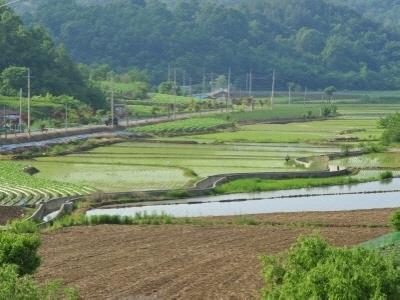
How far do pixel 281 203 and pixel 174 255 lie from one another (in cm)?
1308

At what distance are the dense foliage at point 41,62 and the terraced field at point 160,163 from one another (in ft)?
95.1

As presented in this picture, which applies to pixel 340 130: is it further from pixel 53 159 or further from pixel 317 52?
pixel 317 52

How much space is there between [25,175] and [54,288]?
2893cm

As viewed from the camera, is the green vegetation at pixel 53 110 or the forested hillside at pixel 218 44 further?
the forested hillside at pixel 218 44

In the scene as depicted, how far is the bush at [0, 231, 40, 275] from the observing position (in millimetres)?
16891

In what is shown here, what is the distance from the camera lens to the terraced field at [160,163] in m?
41.1

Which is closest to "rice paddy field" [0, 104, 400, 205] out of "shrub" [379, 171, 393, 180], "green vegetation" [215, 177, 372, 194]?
"shrub" [379, 171, 393, 180]

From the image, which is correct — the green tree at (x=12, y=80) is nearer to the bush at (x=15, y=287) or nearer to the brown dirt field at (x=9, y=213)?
the brown dirt field at (x=9, y=213)

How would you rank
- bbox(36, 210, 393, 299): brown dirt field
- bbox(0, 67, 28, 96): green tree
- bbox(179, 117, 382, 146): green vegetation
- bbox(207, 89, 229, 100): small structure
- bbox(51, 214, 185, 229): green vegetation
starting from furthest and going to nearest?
bbox(207, 89, 229, 100): small structure < bbox(0, 67, 28, 96): green tree < bbox(179, 117, 382, 146): green vegetation < bbox(51, 214, 185, 229): green vegetation < bbox(36, 210, 393, 299): brown dirt field

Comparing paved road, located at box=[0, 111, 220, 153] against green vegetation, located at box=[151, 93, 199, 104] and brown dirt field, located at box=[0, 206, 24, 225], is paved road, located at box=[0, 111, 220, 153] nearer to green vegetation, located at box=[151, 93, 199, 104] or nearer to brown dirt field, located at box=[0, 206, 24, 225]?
green vegetation, located at box=[151, 93, 199, 104]

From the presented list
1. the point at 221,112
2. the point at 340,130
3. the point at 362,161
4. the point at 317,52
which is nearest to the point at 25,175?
the point at 362,161

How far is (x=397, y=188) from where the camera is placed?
4016 centimetres

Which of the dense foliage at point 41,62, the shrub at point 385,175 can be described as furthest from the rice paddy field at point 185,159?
the dense foliage at point 41,62

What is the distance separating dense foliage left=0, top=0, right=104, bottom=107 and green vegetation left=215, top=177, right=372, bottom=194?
159ft
